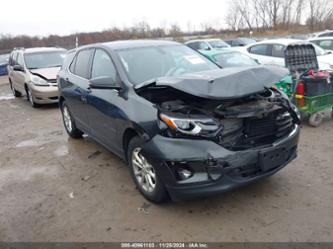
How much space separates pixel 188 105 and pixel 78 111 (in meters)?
2.55

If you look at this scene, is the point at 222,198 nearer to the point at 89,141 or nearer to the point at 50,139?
the point at 89,141

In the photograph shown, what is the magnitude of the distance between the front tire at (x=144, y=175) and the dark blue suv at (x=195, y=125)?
11mm

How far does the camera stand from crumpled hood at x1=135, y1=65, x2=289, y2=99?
283 cm

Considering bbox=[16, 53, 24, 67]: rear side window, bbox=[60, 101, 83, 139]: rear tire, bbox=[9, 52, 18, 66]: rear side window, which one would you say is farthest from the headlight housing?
bbox=[60, 101, 83, 139]: rear tire

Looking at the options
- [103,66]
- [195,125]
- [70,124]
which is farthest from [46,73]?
[195,125]

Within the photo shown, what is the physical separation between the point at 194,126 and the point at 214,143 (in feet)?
0.78

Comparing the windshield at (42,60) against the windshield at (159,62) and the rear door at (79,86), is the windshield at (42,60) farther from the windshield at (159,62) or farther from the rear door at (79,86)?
the windshield at (159,62)

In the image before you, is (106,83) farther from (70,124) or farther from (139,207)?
(70,124)

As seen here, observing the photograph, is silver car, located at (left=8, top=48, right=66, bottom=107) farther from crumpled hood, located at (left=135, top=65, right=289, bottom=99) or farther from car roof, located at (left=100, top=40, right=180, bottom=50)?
crumpled hood, located at (left=135, top=65, right=289, bottom=99)

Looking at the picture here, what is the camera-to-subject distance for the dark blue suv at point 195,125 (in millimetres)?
2797

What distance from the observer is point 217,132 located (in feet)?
9.25

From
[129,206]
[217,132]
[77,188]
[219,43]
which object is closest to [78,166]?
[77,188]

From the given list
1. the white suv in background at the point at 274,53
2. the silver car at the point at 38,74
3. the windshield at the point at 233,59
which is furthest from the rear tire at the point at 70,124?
the white suv in background at the point at 274,53

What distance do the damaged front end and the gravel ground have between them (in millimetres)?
403
